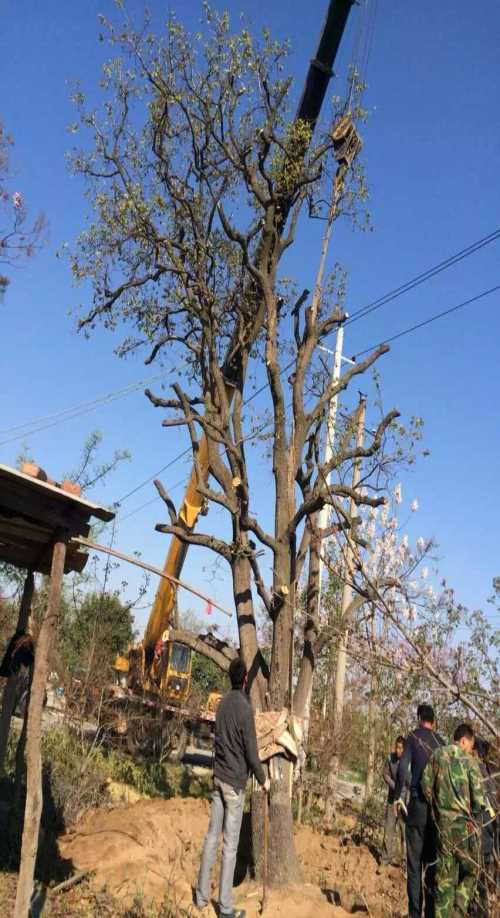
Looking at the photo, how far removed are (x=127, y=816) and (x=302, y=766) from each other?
3023 millimetres

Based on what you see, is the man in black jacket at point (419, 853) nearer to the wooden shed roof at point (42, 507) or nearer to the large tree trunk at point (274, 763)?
the large tree trunk at point (274, 763)

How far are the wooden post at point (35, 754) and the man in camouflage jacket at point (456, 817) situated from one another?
123 inches

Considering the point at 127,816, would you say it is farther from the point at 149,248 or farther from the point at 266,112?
the point at 266,112

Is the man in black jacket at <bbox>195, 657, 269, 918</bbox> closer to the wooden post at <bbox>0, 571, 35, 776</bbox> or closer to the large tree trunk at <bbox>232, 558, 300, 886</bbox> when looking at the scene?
the large tree trunk at <bbox>232, 558, 300, 886</bbox>

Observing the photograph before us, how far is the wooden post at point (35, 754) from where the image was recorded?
17.3 feet

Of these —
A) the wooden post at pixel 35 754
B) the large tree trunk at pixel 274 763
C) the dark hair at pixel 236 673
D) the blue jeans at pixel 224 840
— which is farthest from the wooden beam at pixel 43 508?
the large tree trunk at pixel 274 763

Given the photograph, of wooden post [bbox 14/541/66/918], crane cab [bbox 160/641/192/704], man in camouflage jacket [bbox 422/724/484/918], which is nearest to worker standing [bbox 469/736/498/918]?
man in camouflage jacket [bbox 422/724/484/918]

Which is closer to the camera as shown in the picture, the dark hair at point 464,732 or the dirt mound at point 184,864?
the dark hair at point 464,732

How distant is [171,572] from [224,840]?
849 cm

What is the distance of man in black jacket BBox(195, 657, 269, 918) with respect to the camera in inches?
260

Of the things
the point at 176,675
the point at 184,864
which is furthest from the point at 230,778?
the point at 176,675

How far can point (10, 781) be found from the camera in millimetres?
10195

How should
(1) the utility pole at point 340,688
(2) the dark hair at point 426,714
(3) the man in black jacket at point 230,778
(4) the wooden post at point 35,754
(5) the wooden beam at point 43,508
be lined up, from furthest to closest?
(1) the utility pole at point 340,688, (2) the dark hair at point 426,714, (3) the man in black jacket at point 230,778, (5) the wooden beam at point 43,508, (4) the wooden post at point 35,754

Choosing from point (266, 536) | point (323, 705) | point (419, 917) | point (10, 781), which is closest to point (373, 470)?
point (266, 536)
